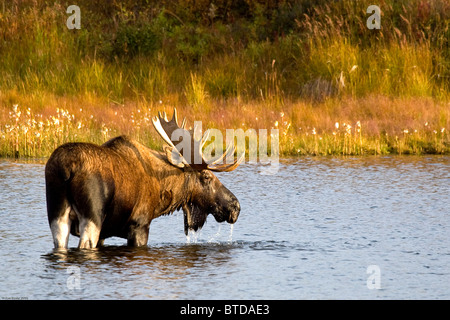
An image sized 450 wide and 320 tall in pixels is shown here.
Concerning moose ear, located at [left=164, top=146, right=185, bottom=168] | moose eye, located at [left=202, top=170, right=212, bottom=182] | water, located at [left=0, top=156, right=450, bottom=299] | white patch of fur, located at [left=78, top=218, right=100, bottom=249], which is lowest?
water, located at [left=0, top=156, right=450, bottom=299]

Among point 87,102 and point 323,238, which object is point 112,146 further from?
point 87,102

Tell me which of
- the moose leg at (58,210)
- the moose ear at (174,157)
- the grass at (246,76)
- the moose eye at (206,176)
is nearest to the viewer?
the moose leg at (58,210)

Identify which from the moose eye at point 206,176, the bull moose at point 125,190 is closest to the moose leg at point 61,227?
the bull moose at point 125,190

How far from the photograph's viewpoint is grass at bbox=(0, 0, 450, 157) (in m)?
16.3

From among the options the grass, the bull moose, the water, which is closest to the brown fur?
the bull moose

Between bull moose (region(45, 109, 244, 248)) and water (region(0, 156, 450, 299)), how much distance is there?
10.0 inches

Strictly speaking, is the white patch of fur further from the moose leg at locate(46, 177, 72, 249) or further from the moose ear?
the moose ear

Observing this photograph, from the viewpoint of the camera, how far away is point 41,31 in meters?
21.3

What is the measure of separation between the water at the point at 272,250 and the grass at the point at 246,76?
10.5ft

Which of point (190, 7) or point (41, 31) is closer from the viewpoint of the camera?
point (41, 31)

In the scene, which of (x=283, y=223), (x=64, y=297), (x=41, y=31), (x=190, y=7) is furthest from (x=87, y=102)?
(x=64, y=297)

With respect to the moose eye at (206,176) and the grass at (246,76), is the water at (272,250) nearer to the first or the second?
the moose eye at (206,176)

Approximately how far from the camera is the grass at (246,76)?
16328 millimetres

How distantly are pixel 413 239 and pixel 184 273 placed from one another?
270 centimetres
